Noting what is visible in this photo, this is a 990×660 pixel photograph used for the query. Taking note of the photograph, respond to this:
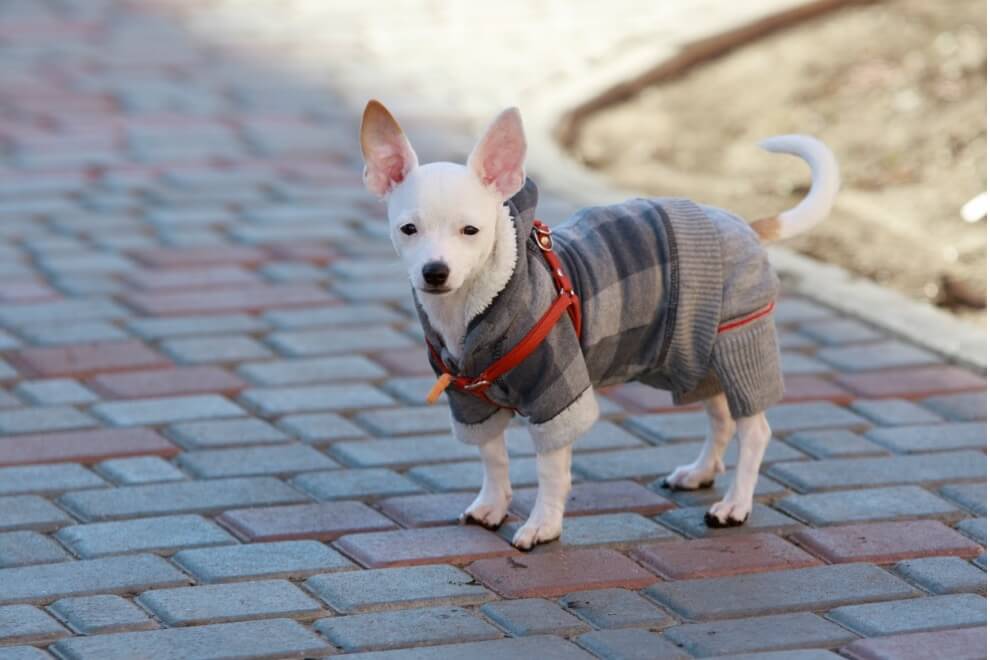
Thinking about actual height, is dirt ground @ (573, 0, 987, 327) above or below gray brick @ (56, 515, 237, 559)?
above

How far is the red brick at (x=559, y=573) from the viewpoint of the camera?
138 inches

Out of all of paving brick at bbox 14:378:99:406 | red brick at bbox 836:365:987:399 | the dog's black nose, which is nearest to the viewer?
the dog's black nose

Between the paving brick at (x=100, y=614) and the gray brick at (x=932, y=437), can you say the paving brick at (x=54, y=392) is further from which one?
the gray brick at (x=932, y=437)

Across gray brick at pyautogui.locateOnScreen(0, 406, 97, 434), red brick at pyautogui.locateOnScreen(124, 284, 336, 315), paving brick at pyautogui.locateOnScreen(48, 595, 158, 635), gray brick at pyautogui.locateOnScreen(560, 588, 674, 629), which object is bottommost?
gray brick at pyautogui.locateOnScreen(560, 588, 674, 629)

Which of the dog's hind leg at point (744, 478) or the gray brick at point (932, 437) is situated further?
the gray brick at point (932, 437)

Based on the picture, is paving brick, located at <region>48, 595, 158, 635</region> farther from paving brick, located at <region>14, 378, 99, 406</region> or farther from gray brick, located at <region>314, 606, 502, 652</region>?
paving brick, located at <region>14, 378, 99, 406</region>

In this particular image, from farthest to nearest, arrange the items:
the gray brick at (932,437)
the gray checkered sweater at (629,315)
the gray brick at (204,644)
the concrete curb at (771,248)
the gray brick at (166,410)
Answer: the concrete curb at (771,248) → the gray brick at (166,410) → the gray brick at (932,437) → the gray checkered sweater at (629,315) → the gray brick at (204,644)

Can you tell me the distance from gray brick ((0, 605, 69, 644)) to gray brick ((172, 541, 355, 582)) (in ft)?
1.16

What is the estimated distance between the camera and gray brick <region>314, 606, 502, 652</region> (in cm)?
322

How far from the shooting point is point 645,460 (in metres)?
→ 4.27

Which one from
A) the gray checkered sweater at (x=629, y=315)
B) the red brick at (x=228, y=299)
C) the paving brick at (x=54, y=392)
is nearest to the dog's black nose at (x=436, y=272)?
the gray checkered sweater at (x=629, y=315)

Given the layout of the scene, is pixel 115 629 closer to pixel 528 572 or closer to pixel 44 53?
pixel 528 572

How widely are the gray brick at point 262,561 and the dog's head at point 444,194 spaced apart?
658 mm

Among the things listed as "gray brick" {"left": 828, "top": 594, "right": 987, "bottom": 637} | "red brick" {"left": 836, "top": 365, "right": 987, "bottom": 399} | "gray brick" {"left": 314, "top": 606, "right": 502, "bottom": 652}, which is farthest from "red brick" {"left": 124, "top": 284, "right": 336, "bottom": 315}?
"gray brick" {"left": 828, "top": 594, "right": 987, "bottom": 637}
